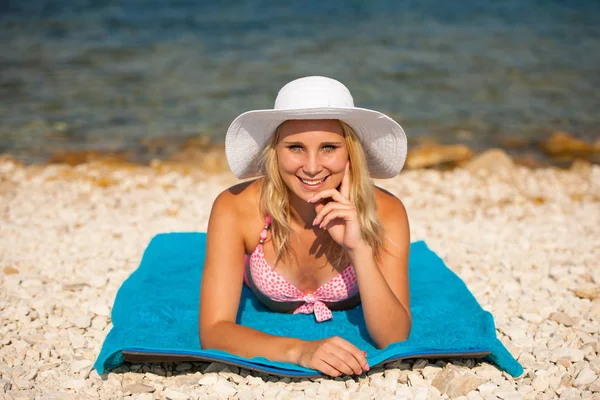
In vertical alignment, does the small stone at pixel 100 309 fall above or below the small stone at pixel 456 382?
below

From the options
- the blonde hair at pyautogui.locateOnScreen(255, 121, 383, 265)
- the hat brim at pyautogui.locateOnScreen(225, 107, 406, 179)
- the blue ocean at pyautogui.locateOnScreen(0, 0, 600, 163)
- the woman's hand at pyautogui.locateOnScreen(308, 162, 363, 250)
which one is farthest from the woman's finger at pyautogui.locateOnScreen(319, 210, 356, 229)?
the blue ocean at pyautogui.locateOnScreen(0, 0, 600, 163)

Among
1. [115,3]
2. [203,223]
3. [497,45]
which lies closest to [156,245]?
[203,223]

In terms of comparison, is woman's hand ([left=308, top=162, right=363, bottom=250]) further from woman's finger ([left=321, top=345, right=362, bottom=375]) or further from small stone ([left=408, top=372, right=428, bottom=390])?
small stone ([left=408, top=372, right=428, bottom=390])

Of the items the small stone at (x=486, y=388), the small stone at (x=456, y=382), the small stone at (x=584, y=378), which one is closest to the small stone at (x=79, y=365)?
the small stone at (x=456, y=382)

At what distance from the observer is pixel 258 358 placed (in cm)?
366

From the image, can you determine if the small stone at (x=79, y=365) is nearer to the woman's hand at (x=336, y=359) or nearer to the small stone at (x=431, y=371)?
the woman's hand at (x=336, y=359)

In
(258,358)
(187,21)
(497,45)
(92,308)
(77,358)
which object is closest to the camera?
(258,358)

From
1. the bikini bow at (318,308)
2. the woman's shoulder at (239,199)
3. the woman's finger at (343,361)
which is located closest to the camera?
the woman's finger at (343,361)

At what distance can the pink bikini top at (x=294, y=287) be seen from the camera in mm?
4266

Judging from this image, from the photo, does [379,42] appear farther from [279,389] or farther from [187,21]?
[279,389]

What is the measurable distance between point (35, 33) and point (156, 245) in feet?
40.2

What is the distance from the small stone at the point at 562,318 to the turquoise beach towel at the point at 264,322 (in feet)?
1.73

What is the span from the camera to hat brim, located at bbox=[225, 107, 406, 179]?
11.8ft

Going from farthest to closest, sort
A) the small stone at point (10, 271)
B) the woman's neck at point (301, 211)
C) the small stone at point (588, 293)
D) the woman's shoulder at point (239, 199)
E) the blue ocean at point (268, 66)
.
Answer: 1. the blue ocean at point (268, 66)
2. the small stone at point (10, 271)
3. the small stone at point (588, 293)
4. the woman's neck at point (301, 211)
5. the woman's shoulder at point (239, 199)
